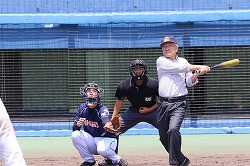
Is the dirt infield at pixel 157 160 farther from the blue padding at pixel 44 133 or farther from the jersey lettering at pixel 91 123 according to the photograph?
the blue padding at pixel 44 133

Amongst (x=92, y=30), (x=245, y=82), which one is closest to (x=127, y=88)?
(x=92, y=30)

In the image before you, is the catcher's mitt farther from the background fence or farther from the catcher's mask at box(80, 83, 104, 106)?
the background fence

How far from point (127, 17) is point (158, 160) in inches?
207

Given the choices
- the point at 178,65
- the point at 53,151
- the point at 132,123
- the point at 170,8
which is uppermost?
the point at 170,8

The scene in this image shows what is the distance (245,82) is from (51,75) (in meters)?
4.69

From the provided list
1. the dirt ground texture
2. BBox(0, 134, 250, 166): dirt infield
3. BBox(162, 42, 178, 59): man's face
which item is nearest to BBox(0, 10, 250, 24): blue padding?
BBox(0, 134, 250, 166): dirt infield

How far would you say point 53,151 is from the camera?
39.0ft

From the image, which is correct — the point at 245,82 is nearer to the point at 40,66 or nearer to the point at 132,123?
the point at 40,66

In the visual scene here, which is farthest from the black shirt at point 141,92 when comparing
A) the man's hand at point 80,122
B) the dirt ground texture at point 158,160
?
the dirt ground texture at point 158,160

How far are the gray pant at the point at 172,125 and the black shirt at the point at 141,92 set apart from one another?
1.69 feet

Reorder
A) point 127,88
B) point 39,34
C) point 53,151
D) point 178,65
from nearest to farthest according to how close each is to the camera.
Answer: point 178,65 < point 127,88 < point 53,151 < point 39,34

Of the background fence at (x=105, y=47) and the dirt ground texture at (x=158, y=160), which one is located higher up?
the background fence at (x=105, y=47)

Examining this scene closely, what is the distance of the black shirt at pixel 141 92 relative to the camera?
31.0 feet

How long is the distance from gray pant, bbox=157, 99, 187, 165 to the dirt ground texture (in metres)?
1.01
